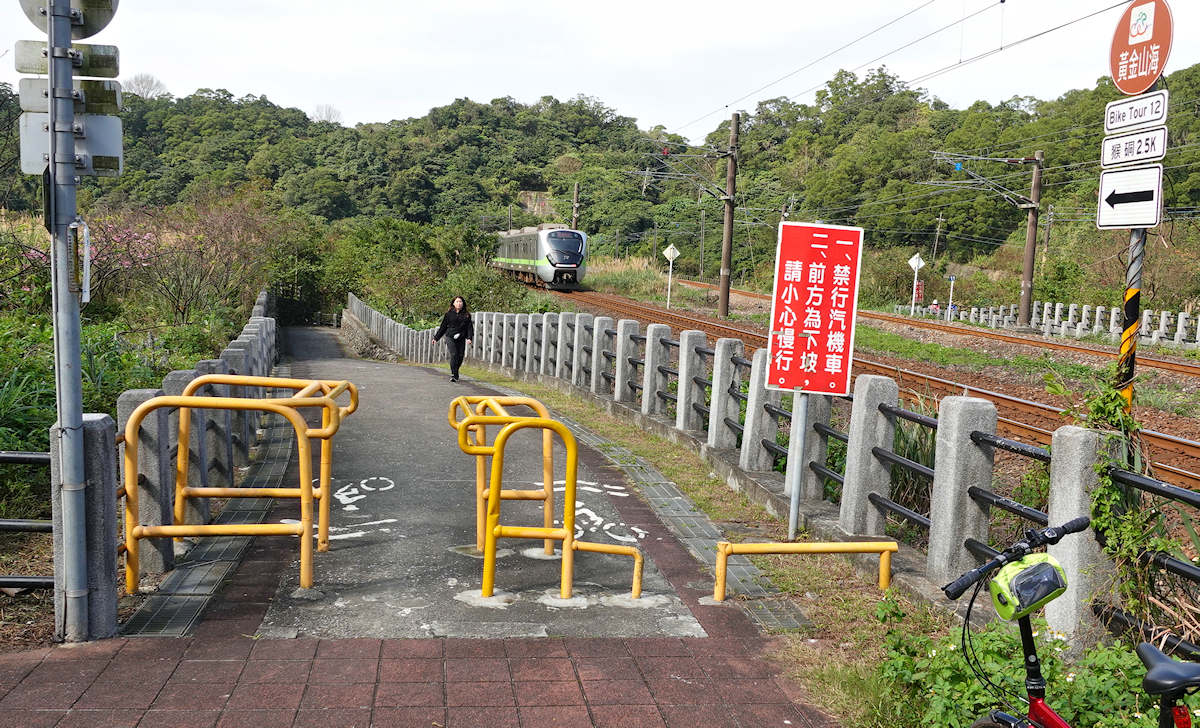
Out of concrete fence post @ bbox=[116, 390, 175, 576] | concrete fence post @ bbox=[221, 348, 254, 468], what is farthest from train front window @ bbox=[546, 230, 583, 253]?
concrete fence post @ bbox=[116, 390, 175, 576]

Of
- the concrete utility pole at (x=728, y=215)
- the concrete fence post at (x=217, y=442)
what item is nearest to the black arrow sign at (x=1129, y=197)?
the concrete fence post at (x=217, y=442)

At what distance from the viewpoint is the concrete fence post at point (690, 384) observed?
1024cm

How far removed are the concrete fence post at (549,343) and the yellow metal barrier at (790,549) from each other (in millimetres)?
11095

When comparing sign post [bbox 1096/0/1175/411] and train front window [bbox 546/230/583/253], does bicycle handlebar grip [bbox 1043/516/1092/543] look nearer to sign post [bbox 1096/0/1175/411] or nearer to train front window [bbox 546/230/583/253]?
sign post [bbox 1096/0/1175/411]

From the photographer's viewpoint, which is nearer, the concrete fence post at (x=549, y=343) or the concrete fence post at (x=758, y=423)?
the concrete fence post at (x=758, y=423)

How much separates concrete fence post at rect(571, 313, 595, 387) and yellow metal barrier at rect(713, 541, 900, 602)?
9.08 metres

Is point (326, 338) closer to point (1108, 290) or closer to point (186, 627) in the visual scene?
point (1108, 290)

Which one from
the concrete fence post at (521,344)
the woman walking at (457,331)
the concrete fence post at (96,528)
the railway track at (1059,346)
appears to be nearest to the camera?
the concrete fence post at (96,528)

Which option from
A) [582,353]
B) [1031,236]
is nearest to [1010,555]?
[582,353]

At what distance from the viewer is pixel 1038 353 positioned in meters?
21.7

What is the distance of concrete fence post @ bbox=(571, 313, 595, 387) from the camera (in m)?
14.7

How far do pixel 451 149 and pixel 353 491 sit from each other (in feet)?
331

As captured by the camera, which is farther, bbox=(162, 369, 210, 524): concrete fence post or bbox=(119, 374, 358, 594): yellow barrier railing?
bbox=(162, 369, 210, 524): concrete fence post

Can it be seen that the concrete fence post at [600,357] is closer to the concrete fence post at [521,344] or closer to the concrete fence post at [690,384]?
the concrete fence post at [690,384]
